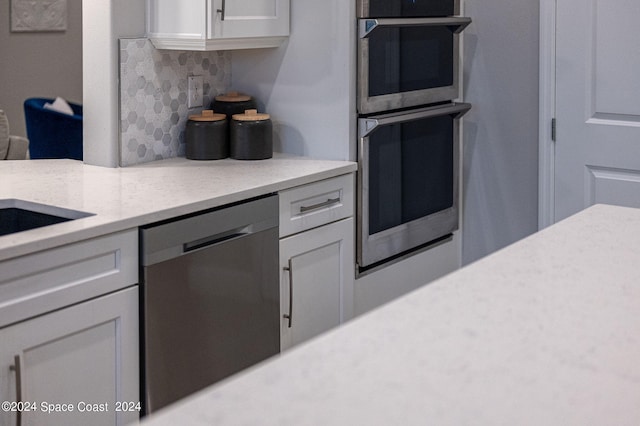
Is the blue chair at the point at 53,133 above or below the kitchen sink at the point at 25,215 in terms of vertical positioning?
above

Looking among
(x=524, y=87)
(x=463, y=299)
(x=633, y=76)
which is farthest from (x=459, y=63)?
(x=463, y=299)

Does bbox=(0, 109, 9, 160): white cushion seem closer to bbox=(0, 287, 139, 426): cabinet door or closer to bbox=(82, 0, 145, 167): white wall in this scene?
bbox=(82, 0, 145, 167): white wall

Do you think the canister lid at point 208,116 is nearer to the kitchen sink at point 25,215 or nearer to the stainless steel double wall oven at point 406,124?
the stainless steel double wall oven at point 406,124

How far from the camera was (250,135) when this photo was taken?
3.10 metres

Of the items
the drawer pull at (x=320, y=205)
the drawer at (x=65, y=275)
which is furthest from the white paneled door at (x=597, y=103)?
the drawer at (x=65, y=275)

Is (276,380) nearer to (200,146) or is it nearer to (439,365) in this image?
(439,365)

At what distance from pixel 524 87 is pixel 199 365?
191 centimetres

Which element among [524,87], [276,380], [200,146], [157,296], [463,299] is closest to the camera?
[276,380]

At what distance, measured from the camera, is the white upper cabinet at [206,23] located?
2.88 m

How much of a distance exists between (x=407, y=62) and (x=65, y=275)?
5.46 feet

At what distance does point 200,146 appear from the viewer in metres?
3.10

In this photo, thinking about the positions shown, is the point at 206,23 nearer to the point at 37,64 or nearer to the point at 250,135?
the point at 250,135

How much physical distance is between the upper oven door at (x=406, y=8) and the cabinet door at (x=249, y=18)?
284mm

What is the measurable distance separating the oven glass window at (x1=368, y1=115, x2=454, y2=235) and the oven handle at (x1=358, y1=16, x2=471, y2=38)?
13.8 inches
